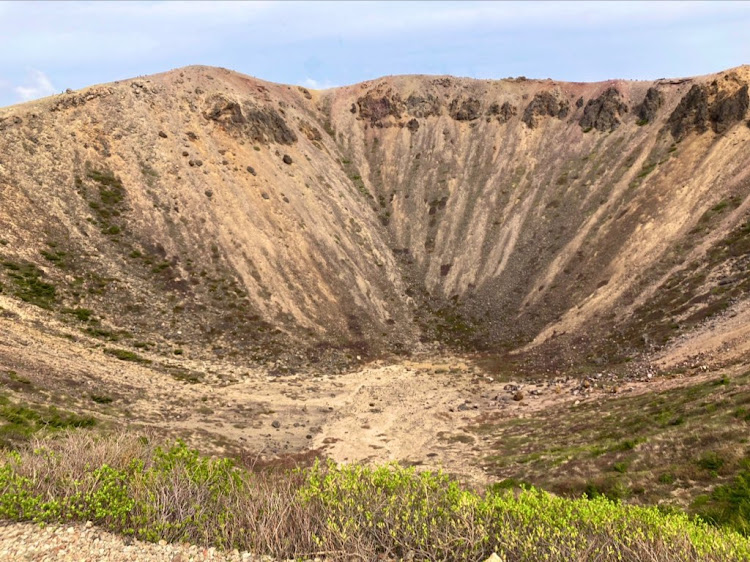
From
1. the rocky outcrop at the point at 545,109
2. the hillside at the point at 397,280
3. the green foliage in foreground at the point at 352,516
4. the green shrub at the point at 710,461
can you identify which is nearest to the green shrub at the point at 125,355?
the hillside at the point at 397,280

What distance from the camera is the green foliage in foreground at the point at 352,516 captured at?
10.4 meters

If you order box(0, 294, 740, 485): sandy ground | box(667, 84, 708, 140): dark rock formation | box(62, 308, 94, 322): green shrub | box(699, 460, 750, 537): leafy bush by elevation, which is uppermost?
box(667, 84, 708, 140): dark rock formation

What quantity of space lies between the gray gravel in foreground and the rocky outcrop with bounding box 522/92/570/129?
102 m

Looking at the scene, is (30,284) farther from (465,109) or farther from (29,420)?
(465,109)

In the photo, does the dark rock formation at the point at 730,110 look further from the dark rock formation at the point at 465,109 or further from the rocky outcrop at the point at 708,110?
the dark rock formation at the point at 465,109

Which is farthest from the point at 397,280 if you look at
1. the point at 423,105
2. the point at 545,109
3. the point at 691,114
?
the point at 691,114

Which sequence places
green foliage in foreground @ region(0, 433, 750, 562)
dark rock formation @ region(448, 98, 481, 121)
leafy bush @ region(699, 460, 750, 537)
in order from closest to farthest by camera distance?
green foliage in foreground @ region(0, 433, 750, 562) < leafy bush @ region(699, 460, 750, 537) < dark rock formation @ region(448, 98, 481, 121)

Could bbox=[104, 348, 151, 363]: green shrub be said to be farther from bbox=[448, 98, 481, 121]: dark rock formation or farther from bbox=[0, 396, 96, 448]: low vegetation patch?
bbox=[448, 98, 481, 121]: dark rock formation

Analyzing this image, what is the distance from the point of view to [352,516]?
1168 centimetres

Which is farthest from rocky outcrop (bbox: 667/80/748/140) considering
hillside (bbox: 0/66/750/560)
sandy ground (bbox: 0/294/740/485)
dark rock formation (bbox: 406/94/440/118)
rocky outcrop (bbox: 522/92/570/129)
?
sandy ground (bbox: 0/294/740/485)

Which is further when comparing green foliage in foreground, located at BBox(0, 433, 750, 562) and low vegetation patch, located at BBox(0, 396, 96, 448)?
low vegetation patch, located at BBox(0, 396, 96, 448)

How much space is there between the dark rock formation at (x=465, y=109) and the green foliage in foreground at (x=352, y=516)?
103 meters

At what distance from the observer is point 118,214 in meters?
60.4

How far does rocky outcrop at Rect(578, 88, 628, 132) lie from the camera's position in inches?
3482
